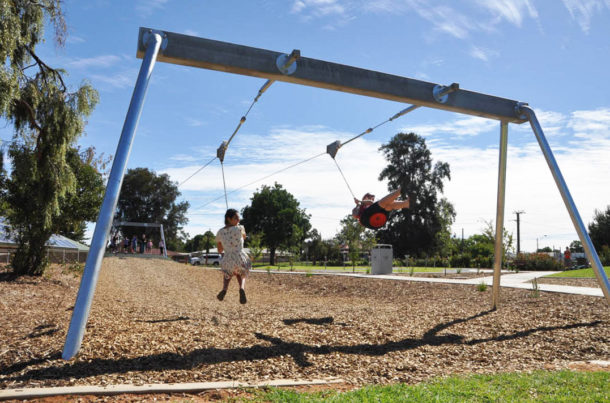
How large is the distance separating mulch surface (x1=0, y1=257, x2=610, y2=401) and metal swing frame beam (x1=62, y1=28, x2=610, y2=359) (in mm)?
630

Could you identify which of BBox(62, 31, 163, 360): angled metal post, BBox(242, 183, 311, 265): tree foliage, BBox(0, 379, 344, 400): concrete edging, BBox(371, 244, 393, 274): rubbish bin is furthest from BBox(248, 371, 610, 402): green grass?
BBox(242, 183, 311, 265): tree foliage

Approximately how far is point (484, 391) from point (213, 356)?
2.81 meters

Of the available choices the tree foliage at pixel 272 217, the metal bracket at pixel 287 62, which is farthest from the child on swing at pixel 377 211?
the tree foliage at pixel 272 217

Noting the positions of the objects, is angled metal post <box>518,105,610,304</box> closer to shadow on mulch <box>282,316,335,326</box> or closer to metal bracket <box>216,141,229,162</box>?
shadow on mulch <box>282,316,335,326</box>

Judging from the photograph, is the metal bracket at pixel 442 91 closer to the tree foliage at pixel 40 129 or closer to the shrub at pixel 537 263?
the tree foliage at pixel 40 129

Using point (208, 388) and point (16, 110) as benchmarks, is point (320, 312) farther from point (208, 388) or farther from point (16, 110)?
point (16, 110)

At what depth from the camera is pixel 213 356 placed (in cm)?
496

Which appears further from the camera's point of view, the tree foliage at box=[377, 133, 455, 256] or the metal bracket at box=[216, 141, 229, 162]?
the tree foliage at box=[377, 133, 455, 256]

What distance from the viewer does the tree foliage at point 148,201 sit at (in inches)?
1954

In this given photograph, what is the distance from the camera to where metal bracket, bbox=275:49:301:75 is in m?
5.99

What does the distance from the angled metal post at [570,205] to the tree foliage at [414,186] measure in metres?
42.8

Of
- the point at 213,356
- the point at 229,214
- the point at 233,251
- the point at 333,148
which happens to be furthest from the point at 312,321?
the point at 333,148

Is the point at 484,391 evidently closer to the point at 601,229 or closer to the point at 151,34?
the point at 151,34

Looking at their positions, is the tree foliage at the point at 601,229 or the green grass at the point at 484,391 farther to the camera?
the tree foliage at the point at 601,229
